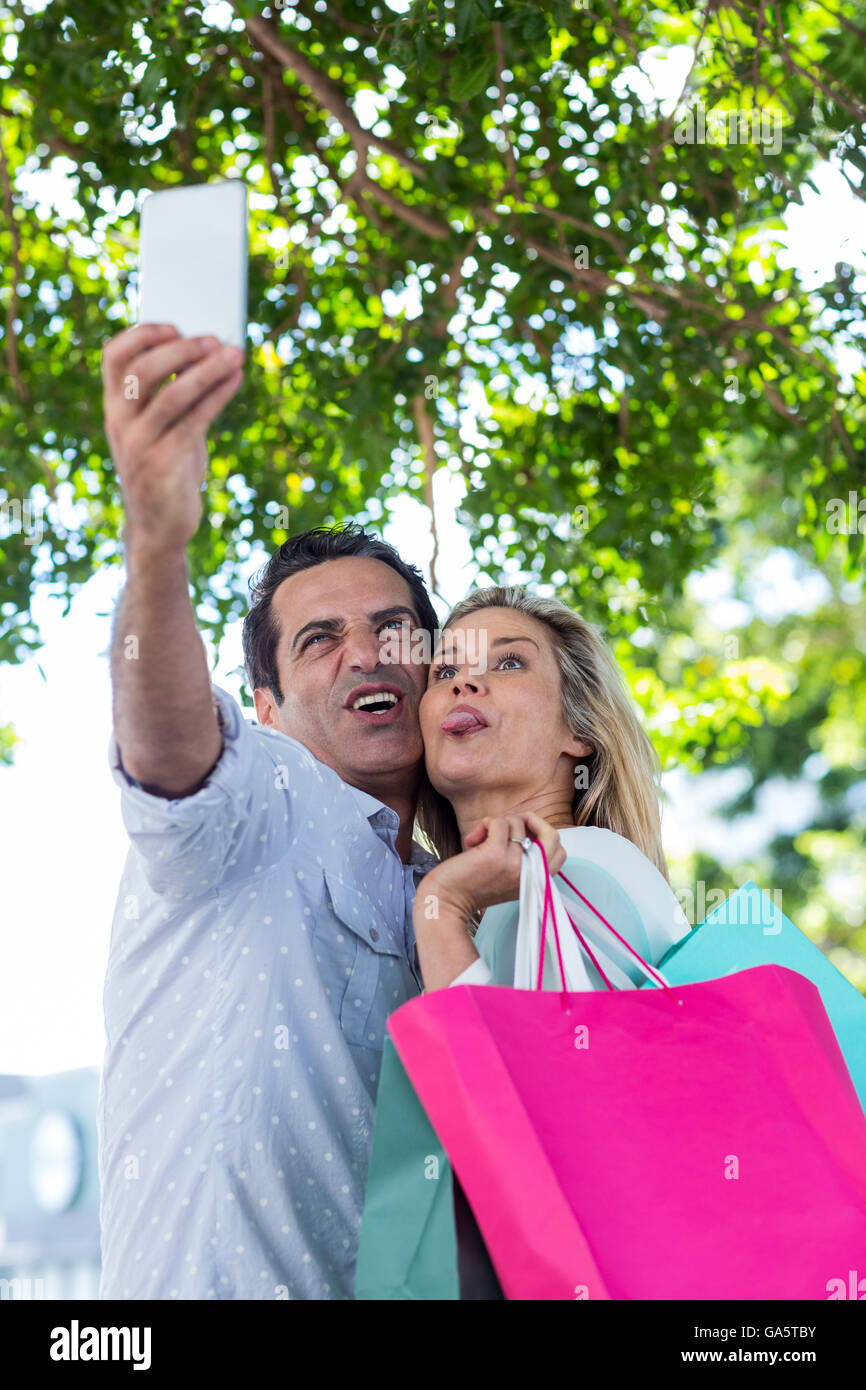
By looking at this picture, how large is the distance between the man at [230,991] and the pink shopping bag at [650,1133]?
36 centimetres

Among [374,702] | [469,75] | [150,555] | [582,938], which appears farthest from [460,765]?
[469,75]

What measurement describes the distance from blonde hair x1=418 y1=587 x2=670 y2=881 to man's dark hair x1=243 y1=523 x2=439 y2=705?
20cm

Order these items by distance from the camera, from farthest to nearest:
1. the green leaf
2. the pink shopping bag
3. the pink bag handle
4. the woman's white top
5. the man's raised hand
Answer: the green leaf → the woman's white top → the pink bag handle → the pink shopping bag → the man's raised hand

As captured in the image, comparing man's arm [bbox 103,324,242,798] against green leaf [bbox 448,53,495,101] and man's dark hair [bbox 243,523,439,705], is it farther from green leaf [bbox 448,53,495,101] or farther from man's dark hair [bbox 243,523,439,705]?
green leaf [bbox 448,53,495,101]

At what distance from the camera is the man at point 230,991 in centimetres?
146

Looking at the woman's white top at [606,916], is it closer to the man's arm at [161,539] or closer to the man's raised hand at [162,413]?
the man's arm at [161,539]

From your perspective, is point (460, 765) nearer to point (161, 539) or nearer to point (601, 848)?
point (601, 848)

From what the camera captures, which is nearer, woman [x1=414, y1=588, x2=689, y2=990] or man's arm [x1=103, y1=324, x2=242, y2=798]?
man's arm [x1=103, y1=324, x2=242, y2=798]

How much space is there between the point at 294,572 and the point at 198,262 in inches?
55.2

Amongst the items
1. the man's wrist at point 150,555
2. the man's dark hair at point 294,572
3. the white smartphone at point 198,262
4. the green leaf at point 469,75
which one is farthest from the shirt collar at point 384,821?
the green leaf at point 469,75

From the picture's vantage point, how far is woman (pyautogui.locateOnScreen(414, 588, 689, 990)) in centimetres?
173

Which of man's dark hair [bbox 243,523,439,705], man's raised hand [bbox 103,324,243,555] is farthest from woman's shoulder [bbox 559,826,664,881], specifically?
man's raised hand [bbox 103,324,243,555]

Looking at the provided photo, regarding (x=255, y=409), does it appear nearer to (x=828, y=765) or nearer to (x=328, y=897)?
(x=328, y=897)

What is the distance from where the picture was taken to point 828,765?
15.5 metres
